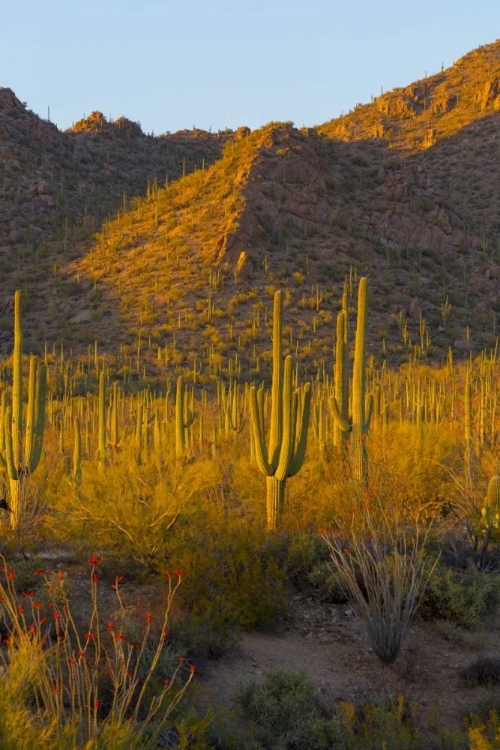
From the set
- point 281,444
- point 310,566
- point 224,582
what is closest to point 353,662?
point 224,582

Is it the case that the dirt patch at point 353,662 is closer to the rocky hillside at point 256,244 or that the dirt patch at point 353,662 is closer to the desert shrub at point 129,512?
the desert shrub at point 129,512

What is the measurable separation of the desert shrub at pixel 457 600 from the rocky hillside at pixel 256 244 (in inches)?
905

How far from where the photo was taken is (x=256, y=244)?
3988cm

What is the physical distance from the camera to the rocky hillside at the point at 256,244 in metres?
35.3

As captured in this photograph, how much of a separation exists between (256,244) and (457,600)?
109ft

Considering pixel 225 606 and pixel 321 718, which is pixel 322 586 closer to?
pixel 225 606

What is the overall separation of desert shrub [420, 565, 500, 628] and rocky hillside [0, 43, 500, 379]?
2300 centimetres

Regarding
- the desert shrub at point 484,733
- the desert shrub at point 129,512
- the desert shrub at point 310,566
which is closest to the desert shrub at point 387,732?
the desert shrub at point 484,733

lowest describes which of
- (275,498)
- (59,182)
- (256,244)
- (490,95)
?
(275,498)

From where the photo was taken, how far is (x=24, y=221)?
48.0 m

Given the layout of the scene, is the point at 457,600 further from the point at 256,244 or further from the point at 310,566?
the point at 256,244

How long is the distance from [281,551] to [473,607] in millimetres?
1987

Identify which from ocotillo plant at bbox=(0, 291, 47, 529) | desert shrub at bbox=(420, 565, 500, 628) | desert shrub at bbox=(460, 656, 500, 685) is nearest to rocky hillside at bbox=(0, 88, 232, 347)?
ocotillo plant at bbox=(0, 291, 47, 529)

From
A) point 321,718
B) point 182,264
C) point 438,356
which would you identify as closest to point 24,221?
point 182,264
